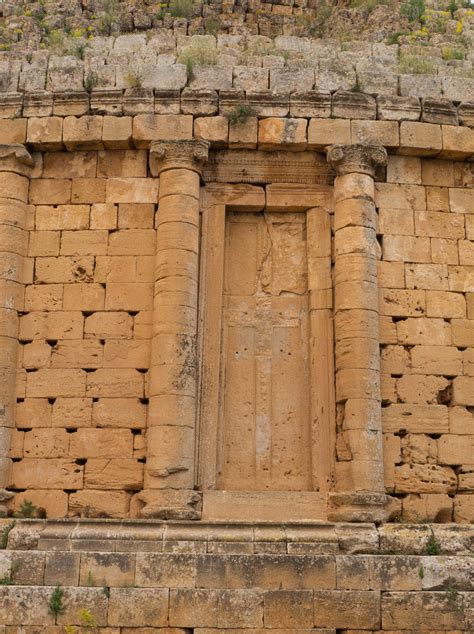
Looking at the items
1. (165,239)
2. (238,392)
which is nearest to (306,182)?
(165,239)

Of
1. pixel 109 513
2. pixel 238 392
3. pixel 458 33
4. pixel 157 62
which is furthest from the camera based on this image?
pixel 458 33

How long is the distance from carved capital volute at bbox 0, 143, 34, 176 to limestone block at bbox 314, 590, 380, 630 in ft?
22.5

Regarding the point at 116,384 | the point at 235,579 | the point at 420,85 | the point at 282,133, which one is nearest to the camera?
the point at 235,579

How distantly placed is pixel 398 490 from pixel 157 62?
6735 mm

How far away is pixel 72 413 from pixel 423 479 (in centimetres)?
455

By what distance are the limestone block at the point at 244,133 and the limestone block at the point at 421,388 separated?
3.80 metres

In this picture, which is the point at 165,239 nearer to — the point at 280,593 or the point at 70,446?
the point at 70,446

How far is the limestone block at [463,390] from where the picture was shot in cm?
1131

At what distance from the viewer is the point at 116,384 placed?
11148 millimetres

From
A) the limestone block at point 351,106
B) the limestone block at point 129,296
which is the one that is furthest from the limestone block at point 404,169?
the limestone block at point 129,296

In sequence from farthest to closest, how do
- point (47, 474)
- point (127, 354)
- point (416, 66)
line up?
point (416, 66), point (127, 354), point (47, 474)

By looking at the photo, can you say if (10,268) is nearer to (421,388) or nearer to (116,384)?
(116,384)

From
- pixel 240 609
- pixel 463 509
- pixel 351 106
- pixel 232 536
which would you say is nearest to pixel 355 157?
pixel 351 106

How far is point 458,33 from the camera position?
1367cm
